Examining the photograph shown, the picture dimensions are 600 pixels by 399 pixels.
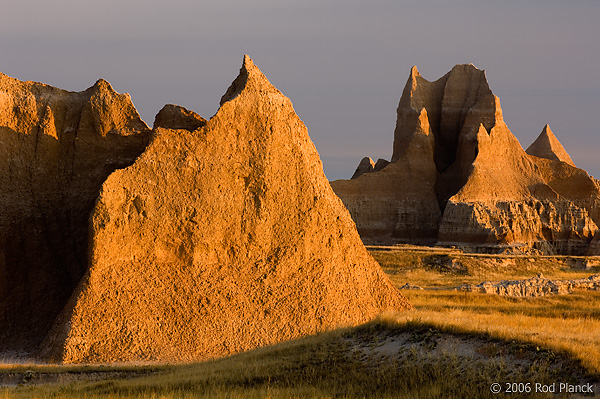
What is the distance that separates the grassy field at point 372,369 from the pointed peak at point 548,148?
73.1 metres

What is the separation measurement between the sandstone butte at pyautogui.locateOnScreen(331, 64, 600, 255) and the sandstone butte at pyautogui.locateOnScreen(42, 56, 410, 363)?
162ft

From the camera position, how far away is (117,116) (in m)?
20.8

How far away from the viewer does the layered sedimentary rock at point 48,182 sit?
19.1 meters

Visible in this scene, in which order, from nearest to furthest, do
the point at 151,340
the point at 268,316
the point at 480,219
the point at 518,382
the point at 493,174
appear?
the point at 518,382, the point at 151,340, the point at 268,316, the point at 480,219, the point at 493,174

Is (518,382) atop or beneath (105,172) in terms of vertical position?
beneath

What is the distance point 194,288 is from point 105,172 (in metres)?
4.23

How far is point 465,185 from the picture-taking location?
70250 millimetres

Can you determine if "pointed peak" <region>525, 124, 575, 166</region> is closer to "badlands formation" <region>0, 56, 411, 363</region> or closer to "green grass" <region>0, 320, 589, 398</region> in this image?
"badlands formation" <region>0, 56, 411, 363</region>

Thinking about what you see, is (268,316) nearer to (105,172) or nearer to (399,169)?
(105,172)

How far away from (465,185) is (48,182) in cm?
5487

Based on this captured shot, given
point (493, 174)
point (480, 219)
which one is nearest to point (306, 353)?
point (480, 219)

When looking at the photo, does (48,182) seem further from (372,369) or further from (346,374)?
(372,369)

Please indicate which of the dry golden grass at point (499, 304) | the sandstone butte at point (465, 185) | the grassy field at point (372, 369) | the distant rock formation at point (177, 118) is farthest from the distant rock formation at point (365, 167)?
the grassy field at point (372, 369)

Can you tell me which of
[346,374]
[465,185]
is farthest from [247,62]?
[465,185]
